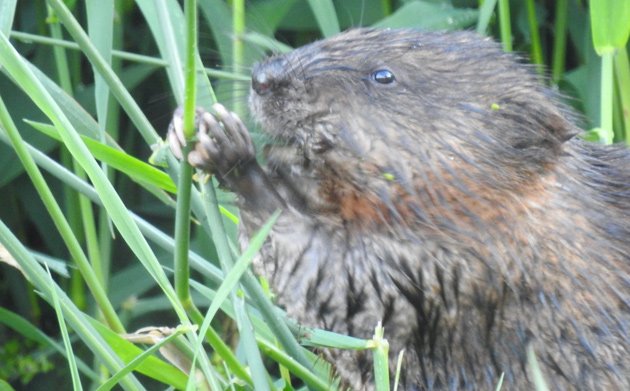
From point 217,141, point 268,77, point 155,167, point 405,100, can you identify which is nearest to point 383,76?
point 405,100

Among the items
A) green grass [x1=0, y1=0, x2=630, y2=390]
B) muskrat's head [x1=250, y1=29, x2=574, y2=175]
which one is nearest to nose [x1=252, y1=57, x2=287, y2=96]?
muskrat's head [x1=250, y1=29, x2=574, y2=175]

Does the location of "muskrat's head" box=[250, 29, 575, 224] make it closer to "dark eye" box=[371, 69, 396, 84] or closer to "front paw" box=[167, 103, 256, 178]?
"dark eye" box=[371, 69, 396, 84]

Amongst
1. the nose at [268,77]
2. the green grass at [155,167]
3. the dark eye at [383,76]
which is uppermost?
the nose at [268,77]

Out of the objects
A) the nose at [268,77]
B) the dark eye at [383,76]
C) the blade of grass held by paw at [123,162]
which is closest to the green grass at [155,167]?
the blade of grass held by paw at [123,162]

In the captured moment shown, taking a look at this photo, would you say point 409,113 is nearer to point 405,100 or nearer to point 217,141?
point 405,100

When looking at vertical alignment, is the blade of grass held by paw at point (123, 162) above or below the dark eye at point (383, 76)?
below

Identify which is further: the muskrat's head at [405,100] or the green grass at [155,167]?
the muskrat's head at [405,100]

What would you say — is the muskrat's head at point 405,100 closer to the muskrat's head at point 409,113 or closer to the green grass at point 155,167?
the muskrat's head at point 409,113
